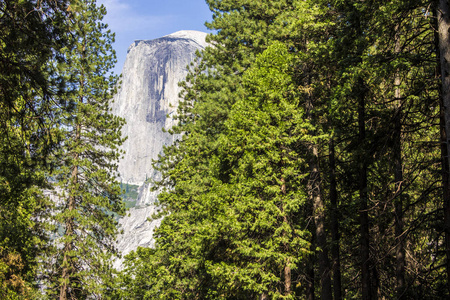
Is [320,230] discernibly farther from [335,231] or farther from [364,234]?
[364,234]

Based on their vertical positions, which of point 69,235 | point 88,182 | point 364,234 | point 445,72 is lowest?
point 69,235

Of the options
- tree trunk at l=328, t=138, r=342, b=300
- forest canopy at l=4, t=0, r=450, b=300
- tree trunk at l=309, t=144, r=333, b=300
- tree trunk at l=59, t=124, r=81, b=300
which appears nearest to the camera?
forest canopy at l=4, t=0, r=450, b=300

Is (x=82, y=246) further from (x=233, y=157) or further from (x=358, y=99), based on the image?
(x=358, y=99)

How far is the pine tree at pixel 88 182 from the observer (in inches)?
744

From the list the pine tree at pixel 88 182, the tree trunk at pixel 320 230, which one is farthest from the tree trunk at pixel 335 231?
the pine tree at pixel 88 182

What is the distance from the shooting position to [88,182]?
20.2 m

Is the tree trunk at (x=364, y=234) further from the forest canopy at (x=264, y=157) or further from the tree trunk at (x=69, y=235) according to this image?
the tree trunk at (x=69, y=235)

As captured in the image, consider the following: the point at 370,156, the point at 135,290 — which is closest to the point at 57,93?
the point at 370,156

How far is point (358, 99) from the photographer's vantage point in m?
10.2

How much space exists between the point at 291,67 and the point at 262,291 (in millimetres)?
8381

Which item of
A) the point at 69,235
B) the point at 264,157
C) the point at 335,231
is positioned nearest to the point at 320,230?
the point at 335,231

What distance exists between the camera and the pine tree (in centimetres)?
1891

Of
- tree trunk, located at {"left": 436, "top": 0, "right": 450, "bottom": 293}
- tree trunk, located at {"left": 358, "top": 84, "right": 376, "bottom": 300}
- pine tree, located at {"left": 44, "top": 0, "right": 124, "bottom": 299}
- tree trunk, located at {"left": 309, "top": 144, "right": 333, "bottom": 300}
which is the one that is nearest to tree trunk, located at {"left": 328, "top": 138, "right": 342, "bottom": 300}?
tree trunk, located at {"left": 309, "top": 144, "right": 333, "bottom": 300}

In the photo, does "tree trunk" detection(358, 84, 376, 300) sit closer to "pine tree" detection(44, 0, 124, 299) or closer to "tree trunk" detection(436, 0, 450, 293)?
"tree trunk" detection(436, 0, 450, 293)
